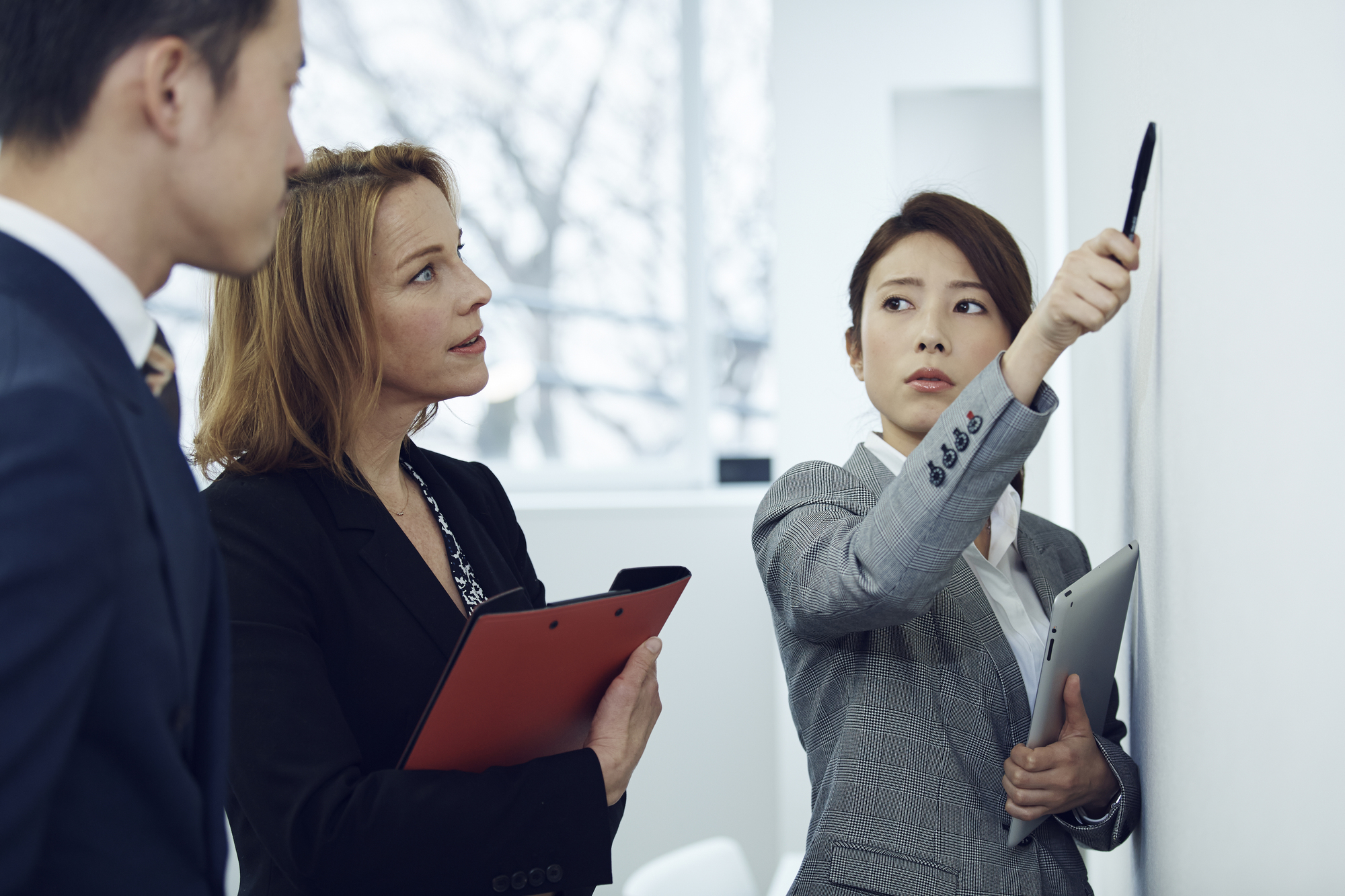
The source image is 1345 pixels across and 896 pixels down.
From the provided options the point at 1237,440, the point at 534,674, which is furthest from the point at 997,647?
the point at 534,674

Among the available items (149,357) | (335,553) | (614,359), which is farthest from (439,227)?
(614,359)

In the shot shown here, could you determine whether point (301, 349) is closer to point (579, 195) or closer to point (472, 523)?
point (472, 523)

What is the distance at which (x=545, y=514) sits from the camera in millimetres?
3270

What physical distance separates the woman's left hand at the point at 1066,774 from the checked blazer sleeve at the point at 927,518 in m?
0.24

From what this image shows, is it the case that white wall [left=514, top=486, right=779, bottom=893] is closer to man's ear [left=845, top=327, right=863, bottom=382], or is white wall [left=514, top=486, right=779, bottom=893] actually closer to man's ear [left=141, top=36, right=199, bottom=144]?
man's ear [left=845, top=327, right=863, bottom=382]

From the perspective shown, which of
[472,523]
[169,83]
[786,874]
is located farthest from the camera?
[786,874]

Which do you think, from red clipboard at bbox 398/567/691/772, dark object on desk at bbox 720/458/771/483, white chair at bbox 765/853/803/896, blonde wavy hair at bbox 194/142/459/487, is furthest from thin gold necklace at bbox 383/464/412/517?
dark object on desk at bbox 720/458/771/483

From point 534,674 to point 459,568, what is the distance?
342 millimetres

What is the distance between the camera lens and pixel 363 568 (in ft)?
4.09

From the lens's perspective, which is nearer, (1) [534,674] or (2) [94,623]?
(2) [94,623]

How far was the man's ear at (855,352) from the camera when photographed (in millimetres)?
1537

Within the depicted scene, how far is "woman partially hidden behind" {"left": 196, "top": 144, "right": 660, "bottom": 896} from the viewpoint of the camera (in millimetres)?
1067

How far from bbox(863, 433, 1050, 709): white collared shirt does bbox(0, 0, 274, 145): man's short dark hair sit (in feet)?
3.04

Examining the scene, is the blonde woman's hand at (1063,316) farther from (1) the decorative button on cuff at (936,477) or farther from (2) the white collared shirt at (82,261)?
(2) the white collared shirt at (82,261)
